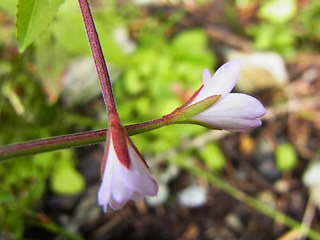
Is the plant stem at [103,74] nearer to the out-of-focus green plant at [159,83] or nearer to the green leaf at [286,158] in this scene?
the out-of-focus green plant at [159,83]

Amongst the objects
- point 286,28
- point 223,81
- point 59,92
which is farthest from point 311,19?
point 223,81

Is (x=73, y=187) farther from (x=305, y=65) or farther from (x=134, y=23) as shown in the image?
(x=305, y=65)

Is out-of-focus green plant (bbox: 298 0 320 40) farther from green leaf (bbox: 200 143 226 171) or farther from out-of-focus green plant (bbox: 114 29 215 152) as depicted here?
green leaf (bbox: 200 143 226 171)

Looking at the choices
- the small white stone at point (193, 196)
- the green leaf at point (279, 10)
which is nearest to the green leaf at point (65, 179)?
the small white stone at point (193, 196)

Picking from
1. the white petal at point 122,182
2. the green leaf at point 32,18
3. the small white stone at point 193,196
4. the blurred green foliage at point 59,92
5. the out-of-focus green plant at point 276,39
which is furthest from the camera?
the out-of-focus green plant at point 276,39

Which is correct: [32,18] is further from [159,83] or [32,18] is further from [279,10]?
[279,10]

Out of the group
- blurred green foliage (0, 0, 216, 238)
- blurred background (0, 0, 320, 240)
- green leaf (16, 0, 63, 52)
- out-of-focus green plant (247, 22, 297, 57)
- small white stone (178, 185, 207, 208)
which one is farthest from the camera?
out-of-focus green plant (247, 22, 297, 57)

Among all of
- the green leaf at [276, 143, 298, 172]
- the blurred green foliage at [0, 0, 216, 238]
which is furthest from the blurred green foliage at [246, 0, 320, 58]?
the green leaf at [276, 143, 298, 172]

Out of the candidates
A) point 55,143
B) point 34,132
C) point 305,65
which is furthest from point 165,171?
point 55,143
